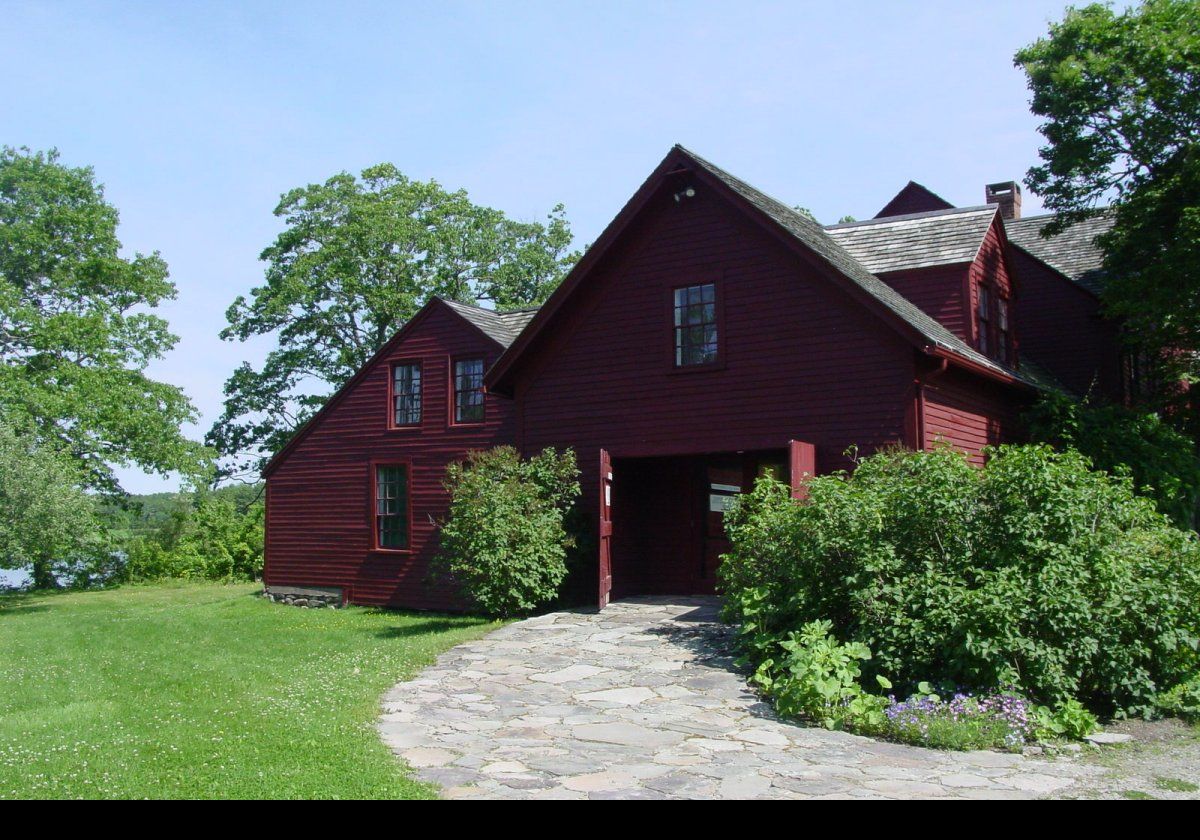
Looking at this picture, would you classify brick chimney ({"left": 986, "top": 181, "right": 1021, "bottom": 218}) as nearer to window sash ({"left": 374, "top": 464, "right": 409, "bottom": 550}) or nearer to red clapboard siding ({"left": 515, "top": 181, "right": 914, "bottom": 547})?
red clapboard siding ({"left": 515, "top": 181, "right": 914, "bottom": 547})

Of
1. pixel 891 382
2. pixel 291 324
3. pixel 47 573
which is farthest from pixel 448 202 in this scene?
pixel 891 382

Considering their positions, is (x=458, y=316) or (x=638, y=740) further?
(x=458, y=316)

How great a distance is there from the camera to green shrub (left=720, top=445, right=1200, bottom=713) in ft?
29.1

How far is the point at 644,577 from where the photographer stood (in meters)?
17.1

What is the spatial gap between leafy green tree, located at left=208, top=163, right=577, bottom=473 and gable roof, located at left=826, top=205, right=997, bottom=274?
886 inches

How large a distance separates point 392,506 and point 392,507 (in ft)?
0.06

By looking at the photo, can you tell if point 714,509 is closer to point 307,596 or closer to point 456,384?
point 456,384

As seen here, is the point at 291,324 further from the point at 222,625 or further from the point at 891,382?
the point at 891,382

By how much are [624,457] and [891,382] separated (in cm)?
427

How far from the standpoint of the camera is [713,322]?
15.4m

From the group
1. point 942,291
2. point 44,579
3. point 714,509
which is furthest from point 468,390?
point 44,579

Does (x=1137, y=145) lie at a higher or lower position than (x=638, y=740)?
higher

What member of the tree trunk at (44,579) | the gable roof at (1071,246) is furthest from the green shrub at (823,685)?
the tree trunk at (44,579)

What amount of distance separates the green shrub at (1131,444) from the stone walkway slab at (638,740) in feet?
24.3
